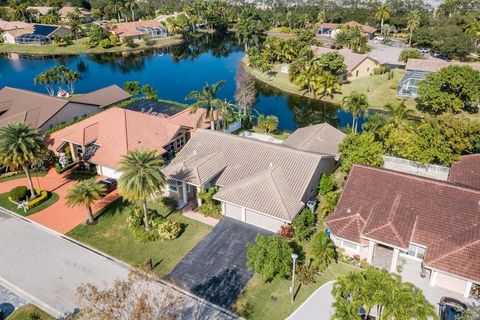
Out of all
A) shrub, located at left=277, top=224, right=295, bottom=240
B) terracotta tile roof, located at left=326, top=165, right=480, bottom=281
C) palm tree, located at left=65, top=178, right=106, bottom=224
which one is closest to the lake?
terracotta tile roof, located at left=326, top=165, right=480, bottom=281

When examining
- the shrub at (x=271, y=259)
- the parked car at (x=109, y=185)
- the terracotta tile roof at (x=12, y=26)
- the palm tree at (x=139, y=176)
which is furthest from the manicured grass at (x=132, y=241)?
the terracotta tile roof at (x=12, y=26)

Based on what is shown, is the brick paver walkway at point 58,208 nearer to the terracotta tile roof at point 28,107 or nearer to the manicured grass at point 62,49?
the terracotta tile roof at point 28,107

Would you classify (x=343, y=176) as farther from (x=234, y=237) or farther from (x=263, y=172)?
(x=234, y=237)

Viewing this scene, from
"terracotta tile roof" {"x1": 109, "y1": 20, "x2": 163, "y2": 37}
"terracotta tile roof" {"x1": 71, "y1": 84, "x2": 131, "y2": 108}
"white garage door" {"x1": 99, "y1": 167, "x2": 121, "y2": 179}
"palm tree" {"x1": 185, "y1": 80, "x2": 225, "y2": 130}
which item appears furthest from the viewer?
"terracotta tile roof" {"x1": 109, "y1": 20, "x2": 163, "y2": 37}

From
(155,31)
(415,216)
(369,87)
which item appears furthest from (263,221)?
(155,31)

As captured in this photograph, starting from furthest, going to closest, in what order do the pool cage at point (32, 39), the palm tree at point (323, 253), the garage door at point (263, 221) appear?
the pool cage at point (32, 39)
the garage door at point (263, 221)
the palm tree at point (323, 253)

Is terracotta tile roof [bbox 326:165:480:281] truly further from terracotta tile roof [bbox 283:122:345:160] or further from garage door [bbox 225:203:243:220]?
terracotta tile roof [bbox 283:122:345:160]
